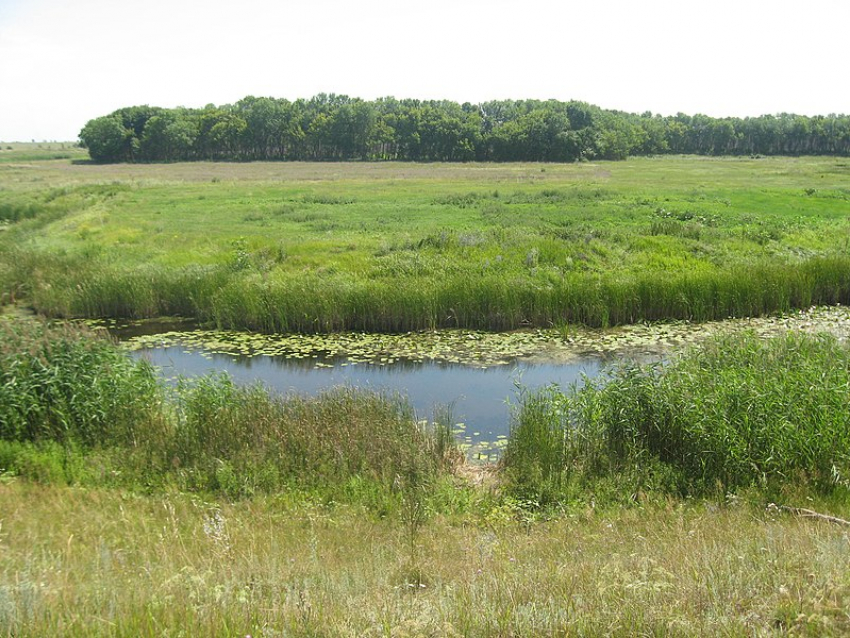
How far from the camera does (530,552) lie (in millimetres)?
5805

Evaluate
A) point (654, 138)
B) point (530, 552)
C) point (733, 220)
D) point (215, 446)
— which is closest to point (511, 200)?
point (733, 220)

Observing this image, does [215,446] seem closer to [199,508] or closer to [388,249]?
[199,508]

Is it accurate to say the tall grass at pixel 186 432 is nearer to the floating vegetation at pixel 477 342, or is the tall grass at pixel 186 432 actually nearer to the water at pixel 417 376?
the water at pixel 417 376

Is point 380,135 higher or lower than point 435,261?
higher

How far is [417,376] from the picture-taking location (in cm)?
1503

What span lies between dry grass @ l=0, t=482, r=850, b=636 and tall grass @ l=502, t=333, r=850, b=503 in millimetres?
1092

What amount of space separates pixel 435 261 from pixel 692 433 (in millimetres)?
13228

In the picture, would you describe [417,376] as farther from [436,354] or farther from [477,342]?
[477,342]

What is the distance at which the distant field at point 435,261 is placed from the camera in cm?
1800

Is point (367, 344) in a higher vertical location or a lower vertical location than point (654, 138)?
lower

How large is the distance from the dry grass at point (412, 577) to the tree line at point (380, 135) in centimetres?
9124

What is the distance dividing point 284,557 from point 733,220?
28.0 metres

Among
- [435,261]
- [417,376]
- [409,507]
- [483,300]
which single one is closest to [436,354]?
[417,376]

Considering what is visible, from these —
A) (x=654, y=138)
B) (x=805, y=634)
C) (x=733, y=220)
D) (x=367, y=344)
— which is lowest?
(x=367, y=344)
